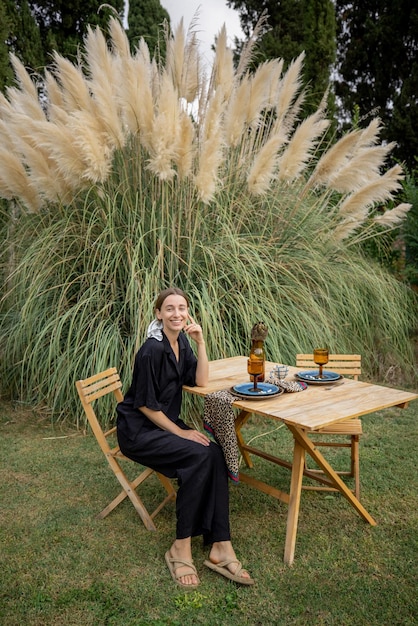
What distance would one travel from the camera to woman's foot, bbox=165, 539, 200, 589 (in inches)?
91.3

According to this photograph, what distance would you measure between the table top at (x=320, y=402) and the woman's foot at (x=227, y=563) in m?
0.62

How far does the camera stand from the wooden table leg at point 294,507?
2.48 meters

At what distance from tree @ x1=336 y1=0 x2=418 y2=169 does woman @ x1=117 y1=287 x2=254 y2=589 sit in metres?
9.76

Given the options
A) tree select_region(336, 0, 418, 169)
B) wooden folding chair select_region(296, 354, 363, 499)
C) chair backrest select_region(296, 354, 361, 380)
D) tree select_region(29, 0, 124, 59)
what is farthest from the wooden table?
tree select_region(29, 0, 124, 59)

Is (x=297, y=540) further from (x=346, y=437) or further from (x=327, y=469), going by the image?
(x=346, y=437)

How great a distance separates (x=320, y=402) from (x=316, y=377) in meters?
0.35

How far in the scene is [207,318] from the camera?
13.1ft

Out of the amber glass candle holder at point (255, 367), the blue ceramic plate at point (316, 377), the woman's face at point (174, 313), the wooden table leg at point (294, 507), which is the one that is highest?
the woman's face at point (174, 313)

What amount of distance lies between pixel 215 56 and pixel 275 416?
3.60m

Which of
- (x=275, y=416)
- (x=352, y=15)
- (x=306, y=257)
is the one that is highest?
(x=352, y=15)

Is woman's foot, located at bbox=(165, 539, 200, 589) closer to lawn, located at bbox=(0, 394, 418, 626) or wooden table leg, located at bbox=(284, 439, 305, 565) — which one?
lawn, located at bbox=(0, 394, 418, 626)

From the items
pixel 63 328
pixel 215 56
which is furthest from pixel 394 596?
pixel 215 56

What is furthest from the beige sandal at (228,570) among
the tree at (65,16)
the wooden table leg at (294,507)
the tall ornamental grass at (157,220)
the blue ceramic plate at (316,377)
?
the tree at (65,16)

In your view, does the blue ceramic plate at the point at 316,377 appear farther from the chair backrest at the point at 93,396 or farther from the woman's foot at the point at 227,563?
the chair backrest at the point at 93,396
